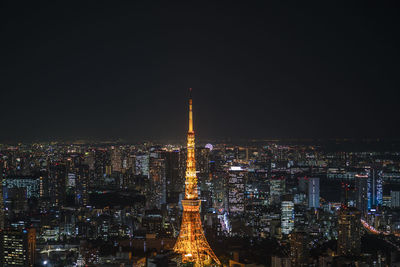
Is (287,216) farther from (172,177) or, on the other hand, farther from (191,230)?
(191,230)

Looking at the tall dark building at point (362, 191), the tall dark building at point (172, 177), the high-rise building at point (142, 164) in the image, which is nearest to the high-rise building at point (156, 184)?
the tall dark building at point (172, 177)

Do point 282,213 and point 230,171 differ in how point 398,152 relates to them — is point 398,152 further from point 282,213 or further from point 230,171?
point 230,171

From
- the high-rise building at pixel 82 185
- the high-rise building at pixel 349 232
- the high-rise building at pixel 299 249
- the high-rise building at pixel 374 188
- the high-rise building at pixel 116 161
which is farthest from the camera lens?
the high-rise building at pixel 116 161

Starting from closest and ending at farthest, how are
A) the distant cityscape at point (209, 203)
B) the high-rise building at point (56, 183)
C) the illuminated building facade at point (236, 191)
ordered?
the distant cityscape at point (209, 203)
the high-rise building at point (56, 183)
the illuminated building facade at point (236, 191)

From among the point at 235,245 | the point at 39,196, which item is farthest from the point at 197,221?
the point at 39,196

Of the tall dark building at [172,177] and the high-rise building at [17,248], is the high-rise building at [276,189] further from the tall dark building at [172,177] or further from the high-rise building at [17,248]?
the high-rise building at [17,248]

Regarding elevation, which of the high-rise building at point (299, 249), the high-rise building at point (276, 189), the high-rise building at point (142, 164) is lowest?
the high-rise building at point (299, 249)

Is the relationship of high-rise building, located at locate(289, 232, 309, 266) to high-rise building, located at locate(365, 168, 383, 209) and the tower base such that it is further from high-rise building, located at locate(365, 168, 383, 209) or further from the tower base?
high-rise building, located at locate(365, 168, 383, 209)
